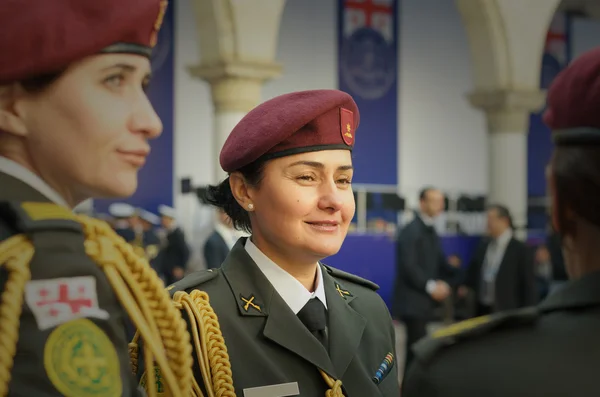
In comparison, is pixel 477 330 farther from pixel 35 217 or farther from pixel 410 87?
pixel 410 87

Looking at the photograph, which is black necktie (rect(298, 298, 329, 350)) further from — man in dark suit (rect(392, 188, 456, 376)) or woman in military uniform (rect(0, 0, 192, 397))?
man in dark suit (rect(392, 188, 456, 376))

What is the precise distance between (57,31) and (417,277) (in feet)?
18.6

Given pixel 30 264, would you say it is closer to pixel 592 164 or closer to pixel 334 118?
pixel 592 164

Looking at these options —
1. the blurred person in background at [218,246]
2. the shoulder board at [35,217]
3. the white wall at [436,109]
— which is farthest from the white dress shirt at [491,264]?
the white wall at [436,109]

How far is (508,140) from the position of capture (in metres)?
10.6

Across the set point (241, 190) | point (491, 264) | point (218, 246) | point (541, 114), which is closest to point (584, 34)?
point (541, 114)

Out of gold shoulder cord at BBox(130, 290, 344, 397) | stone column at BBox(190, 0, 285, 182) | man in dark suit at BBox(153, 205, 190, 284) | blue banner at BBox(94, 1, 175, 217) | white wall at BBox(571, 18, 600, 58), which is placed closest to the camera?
gold shoulder cord at BBox(130, 290, 344, 397)

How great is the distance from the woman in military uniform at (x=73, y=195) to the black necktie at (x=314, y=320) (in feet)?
2.43

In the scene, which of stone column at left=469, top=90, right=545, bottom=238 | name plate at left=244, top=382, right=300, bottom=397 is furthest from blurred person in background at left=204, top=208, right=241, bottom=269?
name plate at left=244, top=382, right=300, bottom=397

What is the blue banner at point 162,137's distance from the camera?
11.7 m

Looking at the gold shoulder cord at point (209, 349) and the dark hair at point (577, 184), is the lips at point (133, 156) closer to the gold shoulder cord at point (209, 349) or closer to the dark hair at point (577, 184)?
the dark hair at point (577, 184)

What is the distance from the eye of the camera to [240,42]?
313 inches

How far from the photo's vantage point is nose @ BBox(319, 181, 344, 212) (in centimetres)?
171

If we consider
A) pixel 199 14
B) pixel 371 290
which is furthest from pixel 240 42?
pixel 371 290
